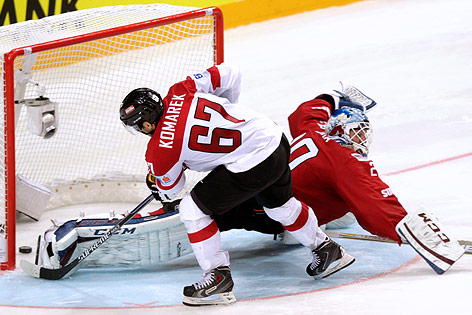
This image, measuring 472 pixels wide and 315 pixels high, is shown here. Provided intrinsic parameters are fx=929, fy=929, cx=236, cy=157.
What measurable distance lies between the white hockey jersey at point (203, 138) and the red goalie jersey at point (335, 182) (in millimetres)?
464

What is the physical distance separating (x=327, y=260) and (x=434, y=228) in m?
0.43

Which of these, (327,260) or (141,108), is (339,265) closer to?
(327,260)

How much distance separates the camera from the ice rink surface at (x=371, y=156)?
340 centimetres

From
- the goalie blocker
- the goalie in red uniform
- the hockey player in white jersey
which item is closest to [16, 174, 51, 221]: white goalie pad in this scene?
the goalie blocker

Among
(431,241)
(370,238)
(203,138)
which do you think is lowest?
(370,238)

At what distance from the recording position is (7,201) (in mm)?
3850

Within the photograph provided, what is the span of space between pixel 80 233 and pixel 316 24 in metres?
4.08

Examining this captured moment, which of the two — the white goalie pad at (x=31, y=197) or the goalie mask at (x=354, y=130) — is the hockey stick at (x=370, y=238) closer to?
the goalie mask at (x=354, y=130)

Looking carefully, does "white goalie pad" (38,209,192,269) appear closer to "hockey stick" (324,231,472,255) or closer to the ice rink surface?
the ice rink surface

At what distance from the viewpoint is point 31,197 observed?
14.8 feet

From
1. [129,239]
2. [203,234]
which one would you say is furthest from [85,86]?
[203,234]

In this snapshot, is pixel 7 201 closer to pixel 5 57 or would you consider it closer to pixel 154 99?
pixel 5 57

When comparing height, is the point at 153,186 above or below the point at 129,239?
above

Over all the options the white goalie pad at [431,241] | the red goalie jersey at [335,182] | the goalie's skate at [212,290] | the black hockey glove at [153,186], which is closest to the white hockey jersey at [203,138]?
the black hockey glove at [153,186]
